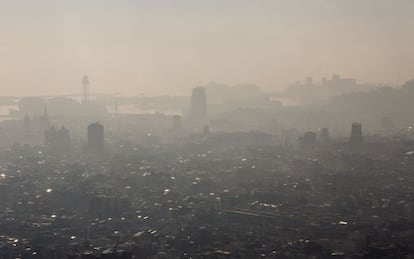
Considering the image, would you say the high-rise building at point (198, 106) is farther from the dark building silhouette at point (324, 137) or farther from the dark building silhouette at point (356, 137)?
the dark building silhouette at point (356, 137)

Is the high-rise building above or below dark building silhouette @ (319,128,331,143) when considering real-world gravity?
above

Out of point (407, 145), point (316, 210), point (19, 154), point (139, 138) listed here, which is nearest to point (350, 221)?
point (316, 210)

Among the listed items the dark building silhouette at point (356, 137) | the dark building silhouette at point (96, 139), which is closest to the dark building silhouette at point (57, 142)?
the dark building silhouette at point (96, 139)

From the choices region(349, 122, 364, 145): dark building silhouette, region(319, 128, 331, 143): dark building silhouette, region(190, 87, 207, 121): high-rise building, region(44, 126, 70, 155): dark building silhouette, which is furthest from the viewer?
region(190, 87, 207, 121): high-rise building

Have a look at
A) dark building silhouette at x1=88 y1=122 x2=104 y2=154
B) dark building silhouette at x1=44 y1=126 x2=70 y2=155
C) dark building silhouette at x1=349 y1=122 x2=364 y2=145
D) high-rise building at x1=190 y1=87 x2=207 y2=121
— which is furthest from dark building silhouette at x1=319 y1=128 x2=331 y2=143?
high-rise building at x1=190 y1=87 x2=207 y2=121

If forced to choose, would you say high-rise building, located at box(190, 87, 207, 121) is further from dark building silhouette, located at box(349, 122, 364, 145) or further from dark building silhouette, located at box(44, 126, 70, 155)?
dark building silhouette, located at box(349, 122, 364, 145)

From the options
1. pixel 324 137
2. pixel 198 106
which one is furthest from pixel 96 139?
pixel 198 106

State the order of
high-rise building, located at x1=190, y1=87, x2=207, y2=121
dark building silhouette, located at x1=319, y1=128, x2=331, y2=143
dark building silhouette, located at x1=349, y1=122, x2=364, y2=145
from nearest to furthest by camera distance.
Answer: dark building silhouette, located at x1=349, y1=122, x2=364, y2=145 → dark building silhouette, located at x1=319, y1=128, x2=331, y2=143 → high-rise building, located at x1=190, y1=87, x2=207, y2=121

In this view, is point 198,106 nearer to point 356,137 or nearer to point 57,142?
point 57,142
